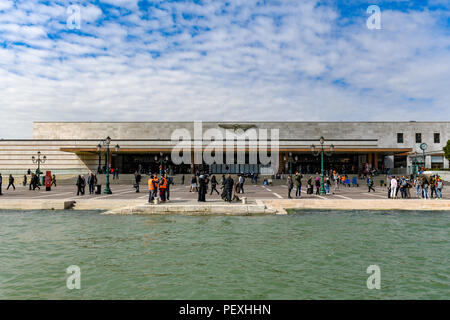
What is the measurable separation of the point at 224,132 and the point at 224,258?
48.5m

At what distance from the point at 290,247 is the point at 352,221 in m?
5.98

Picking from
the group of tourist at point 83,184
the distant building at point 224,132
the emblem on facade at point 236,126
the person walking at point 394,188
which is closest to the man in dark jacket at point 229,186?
the person walking at point 394,188

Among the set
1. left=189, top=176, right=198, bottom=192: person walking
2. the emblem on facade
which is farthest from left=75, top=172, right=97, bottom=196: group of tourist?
the emblem on facade

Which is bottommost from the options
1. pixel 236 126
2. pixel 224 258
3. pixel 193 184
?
pixel 224 258

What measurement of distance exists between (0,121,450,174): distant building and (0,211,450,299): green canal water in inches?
1561

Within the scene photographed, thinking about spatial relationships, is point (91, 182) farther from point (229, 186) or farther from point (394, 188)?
point (394, 188)

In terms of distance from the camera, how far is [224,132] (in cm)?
5722

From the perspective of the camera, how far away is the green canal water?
7082mm

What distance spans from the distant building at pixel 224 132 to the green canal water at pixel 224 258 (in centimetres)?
3964

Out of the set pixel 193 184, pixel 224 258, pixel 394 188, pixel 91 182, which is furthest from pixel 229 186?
pixel 91 182

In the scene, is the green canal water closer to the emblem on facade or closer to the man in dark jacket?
the man in dark jacket

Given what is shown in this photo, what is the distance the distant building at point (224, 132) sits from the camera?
181 feet
